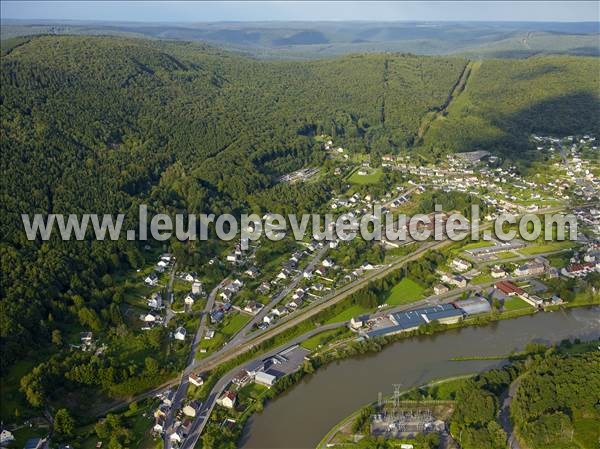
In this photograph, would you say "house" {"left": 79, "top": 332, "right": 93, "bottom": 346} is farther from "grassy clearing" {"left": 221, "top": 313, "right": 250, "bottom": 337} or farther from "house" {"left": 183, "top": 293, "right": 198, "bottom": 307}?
"grassy clearing" {"left": 221, "top": 313, "right": 250, "bottom": 337}

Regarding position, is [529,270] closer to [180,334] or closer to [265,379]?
[265,379]

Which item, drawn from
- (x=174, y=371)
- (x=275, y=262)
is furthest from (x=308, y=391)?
(x=275, y=262)

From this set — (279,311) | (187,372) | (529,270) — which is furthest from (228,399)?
(529,270)

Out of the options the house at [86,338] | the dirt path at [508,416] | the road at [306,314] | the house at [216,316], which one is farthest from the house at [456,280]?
the house at [86,338]

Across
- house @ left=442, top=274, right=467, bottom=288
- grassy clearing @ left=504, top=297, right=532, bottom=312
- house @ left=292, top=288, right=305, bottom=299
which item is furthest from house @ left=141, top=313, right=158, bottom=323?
grassy clearing @ left=504, top=297, right=532, bottom=312

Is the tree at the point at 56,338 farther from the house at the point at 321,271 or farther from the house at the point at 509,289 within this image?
the house at the point at 509,289

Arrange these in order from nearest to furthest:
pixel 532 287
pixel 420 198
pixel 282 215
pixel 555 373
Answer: pixel 555 373
pixel 532 287
pixel 282 215
pixel 420 198

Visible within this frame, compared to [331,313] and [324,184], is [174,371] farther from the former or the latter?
[324,184]
